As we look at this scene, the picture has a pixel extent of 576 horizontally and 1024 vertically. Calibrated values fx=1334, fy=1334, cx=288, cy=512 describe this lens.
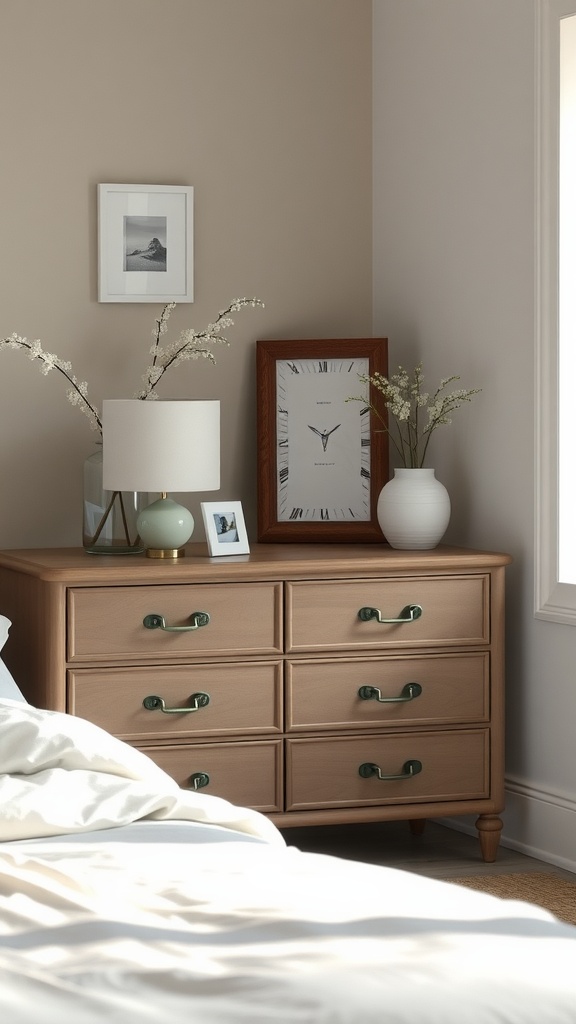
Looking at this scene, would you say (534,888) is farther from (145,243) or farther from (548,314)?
(145,243)

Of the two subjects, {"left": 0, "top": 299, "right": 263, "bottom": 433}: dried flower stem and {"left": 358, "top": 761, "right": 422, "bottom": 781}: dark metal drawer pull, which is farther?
{"left": 0, "top": 299, "right": 263, "bottom": 433}: dried flower stem

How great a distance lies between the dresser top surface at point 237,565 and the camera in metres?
3.07

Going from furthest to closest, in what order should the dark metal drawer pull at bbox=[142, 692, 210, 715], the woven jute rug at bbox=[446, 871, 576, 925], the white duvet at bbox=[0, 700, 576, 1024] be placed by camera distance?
the dark metal drawer pull at bbox=[142, 692, 210, 715], the woven jute rug at bbox=[446, 871, 576, 925], the white duvet at bbox=[0, 700, 576, 1024]

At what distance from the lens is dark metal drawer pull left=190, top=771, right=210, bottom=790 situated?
10.4 feet

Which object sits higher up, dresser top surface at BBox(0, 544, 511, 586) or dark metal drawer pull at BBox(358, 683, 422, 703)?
dresser top surface at BBox(0, 544, 511, 586)

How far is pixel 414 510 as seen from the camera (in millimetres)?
3496

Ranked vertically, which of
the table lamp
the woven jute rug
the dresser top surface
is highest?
the table lamp

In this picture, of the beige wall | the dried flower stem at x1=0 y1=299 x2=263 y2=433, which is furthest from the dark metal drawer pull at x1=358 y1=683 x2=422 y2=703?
the dried flower stem at x1=0 y1=299 x2=263 y2=433

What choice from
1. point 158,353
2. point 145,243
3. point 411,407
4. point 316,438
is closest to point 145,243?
point 145,243

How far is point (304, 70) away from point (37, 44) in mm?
788

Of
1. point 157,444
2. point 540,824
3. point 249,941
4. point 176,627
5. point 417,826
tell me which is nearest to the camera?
point 249,941

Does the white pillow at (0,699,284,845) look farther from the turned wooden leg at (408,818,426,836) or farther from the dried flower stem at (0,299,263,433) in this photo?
the turned wooden leg at (408,818,426,836)

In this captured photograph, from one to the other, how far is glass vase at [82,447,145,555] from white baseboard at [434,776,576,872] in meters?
1.20

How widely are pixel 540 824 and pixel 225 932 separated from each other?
2.21 metres
